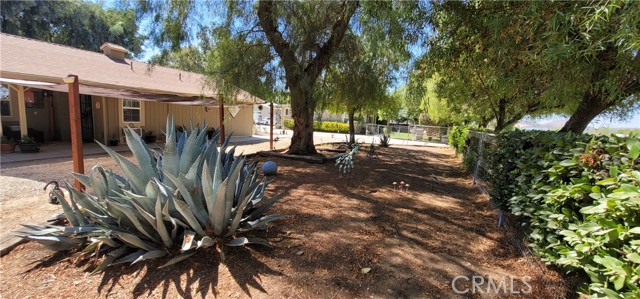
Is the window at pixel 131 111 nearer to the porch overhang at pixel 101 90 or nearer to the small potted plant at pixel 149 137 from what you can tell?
the small potted plant at pixel 149 137

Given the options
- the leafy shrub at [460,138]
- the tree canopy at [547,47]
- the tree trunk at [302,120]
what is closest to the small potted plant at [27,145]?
the tree trunk at [302,120]

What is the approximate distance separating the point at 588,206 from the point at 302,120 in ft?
25.8

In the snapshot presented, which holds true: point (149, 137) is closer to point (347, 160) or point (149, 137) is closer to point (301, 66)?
point (301, 66)

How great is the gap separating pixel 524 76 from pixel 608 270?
3388 mm

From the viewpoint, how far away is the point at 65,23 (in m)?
19.6

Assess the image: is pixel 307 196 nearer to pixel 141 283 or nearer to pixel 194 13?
pixel 141 283

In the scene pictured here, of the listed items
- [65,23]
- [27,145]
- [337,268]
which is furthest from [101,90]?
[65,23]

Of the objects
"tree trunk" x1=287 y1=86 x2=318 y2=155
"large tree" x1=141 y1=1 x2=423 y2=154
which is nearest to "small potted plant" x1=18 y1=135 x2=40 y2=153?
"large tree" x1=141 y1=1 x2=423 y2=154

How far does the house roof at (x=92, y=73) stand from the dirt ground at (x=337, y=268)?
6.56m

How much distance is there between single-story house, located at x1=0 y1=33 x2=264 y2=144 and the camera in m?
8.77

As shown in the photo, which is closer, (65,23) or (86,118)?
(86,118)

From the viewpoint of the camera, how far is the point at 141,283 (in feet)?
7.80

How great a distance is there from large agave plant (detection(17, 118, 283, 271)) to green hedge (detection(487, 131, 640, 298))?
2.57 metres

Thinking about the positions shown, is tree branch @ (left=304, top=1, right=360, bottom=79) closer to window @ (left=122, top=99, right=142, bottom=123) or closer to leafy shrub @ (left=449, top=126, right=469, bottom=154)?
leafy shrub @ (left=449, top=126, right=469, bottom=154)
